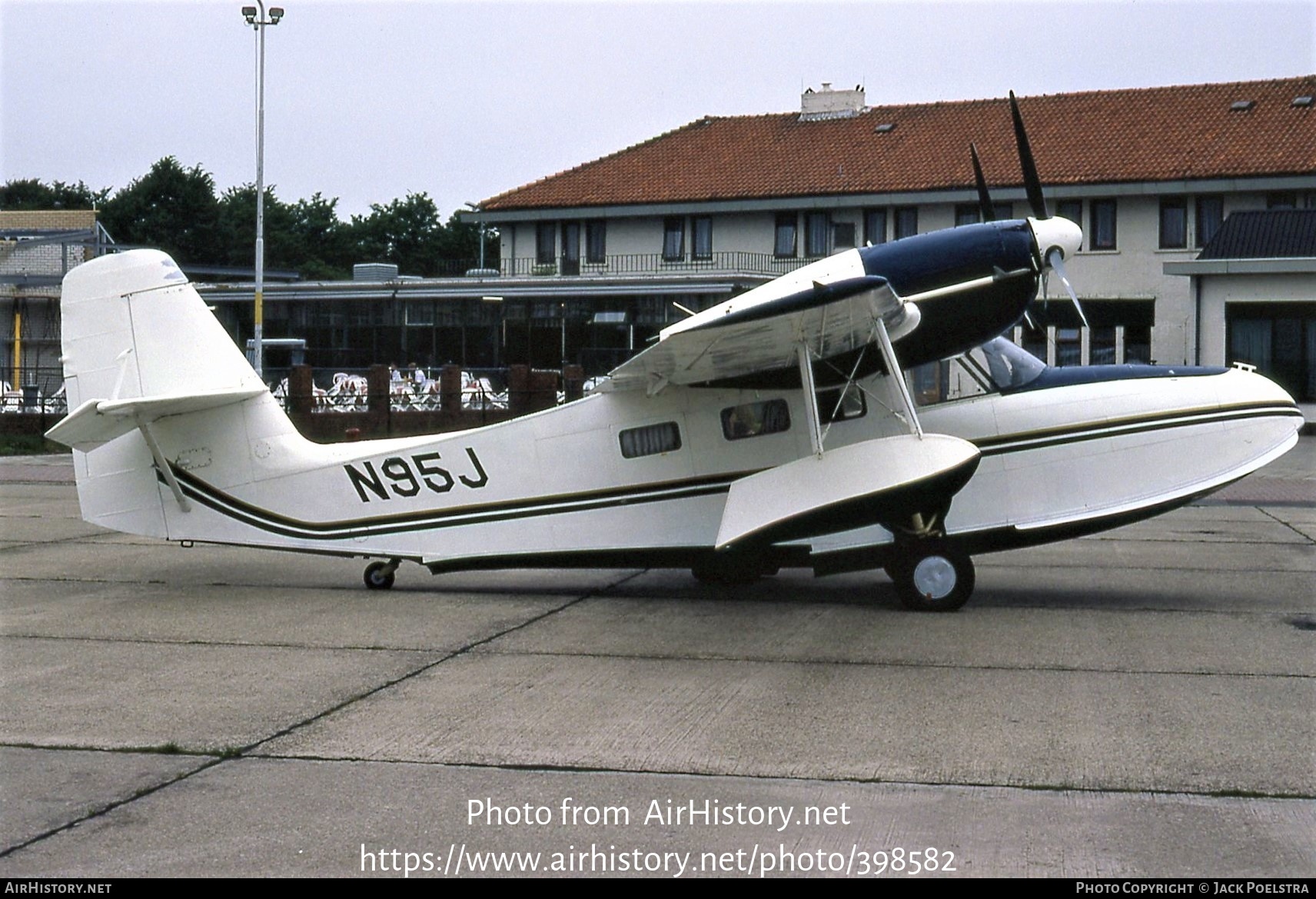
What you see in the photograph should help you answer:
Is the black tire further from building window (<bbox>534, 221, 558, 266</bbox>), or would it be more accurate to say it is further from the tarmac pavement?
building window (<bbox>534, 221, 558, 266</bbox>)

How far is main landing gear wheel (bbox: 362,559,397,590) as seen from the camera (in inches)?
482

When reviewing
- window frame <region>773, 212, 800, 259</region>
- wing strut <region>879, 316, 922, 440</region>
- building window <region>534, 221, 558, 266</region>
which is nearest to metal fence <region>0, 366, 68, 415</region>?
building window <region>534, 221, 558, 266</region>

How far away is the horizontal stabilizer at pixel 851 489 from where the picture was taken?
33.3ft

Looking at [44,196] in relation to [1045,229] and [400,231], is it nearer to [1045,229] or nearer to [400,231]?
[400,231]

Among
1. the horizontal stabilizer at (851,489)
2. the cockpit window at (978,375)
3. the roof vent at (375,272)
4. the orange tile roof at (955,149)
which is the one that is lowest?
the horizontal stabilizer at (851,489)

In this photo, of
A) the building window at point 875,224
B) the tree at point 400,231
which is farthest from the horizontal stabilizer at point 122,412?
the tree at point 400,231

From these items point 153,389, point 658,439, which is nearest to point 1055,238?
point 658,439

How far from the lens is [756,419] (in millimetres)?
11414

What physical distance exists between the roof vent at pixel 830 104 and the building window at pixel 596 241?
8582 millimetres

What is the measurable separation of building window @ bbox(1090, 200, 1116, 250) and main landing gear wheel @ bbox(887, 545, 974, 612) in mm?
36117

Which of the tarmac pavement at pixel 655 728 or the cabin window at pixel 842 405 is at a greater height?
the cabin window at pixel 842 405

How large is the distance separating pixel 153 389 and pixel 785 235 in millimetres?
38320

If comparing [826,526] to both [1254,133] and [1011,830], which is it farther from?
[1254,133]

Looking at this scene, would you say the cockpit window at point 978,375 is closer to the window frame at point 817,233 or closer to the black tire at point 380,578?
the black tire at point 380,578
